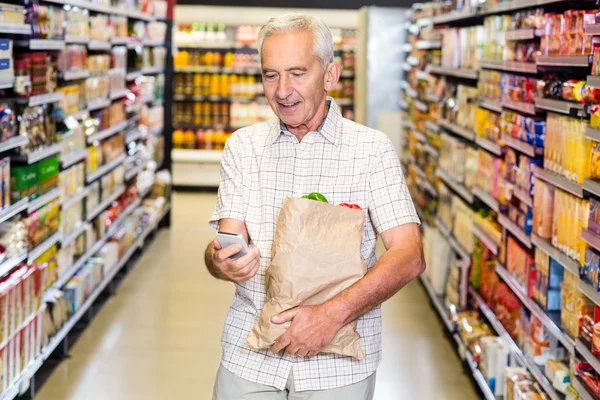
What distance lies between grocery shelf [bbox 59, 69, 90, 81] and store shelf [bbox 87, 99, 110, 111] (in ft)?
0.70

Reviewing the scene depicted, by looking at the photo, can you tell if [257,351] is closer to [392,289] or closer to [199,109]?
[392,289]

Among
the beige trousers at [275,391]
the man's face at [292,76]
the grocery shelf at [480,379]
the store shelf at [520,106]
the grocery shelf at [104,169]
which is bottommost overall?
the grocery shelf at [480,379]

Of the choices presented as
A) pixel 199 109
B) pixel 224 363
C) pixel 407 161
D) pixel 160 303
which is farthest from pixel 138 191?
pixel 224 363

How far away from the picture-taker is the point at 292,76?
2324 mm

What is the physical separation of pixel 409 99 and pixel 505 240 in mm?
5919

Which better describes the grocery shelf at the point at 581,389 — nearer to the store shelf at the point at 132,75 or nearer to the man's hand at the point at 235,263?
the man's hand at the point at 235,263

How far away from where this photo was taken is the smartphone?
2.18 metres

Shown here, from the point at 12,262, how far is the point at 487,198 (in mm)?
2717

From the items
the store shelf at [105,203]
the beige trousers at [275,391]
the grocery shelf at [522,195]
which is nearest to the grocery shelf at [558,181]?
the grocery shelf at [522,195]

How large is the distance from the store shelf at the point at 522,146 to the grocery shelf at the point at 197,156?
821 cm

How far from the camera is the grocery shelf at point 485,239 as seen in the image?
5.28 meters

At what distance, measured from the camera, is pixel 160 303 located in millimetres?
7211

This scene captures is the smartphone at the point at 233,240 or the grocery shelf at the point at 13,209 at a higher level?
the smartphone at the point at 233,240

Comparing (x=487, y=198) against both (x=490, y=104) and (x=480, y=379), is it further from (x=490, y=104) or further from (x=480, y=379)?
(x=480, y=379)
